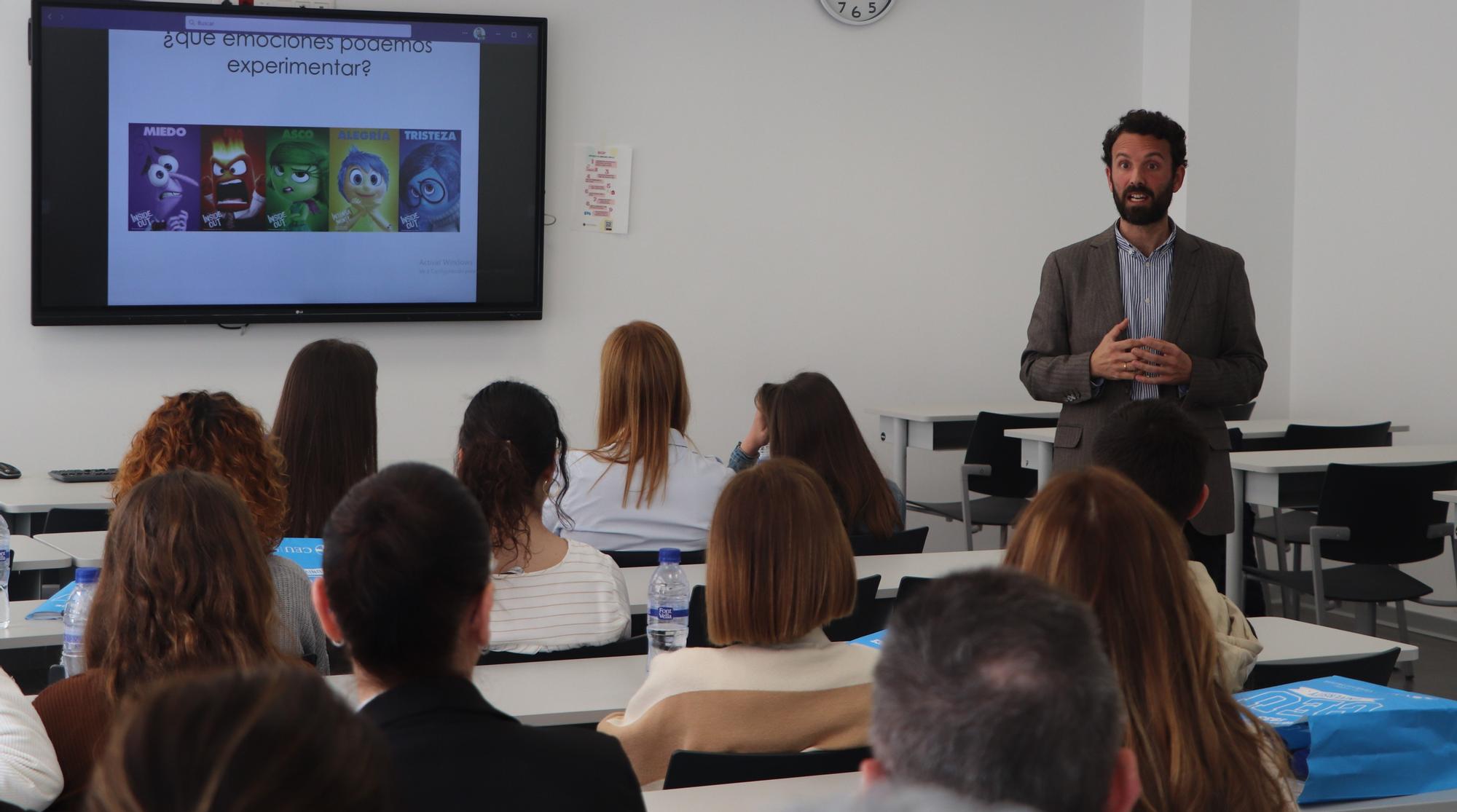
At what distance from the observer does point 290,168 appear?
5.43 meters

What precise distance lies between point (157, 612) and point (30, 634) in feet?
3.74

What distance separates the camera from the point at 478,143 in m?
5.63

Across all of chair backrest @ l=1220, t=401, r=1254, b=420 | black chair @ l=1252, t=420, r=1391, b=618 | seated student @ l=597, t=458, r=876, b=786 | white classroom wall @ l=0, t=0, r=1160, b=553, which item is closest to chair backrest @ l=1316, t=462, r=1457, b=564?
black chair @ l=1252, t=420, r=1391, b=618

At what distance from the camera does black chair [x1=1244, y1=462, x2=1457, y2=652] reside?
426cm

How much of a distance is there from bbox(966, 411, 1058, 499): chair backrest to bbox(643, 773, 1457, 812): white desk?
3.80 metres

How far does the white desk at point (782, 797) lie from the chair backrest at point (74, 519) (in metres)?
2.57

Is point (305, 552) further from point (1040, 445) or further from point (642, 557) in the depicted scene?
A: point (1040, 445)

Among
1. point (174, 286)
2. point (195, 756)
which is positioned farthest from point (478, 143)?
point (195, 756)

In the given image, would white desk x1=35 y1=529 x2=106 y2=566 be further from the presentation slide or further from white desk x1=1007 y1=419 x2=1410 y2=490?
white desk x1=1007 y1=419 x2=1410 y2=490

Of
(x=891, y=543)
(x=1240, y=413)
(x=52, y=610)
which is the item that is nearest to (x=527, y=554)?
→ (x=52, y=610)

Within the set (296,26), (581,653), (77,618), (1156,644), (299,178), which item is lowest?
(581,653)

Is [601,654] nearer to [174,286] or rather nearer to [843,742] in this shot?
[843,742]

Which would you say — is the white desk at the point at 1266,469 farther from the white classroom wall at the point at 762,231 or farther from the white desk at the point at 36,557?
the white desk at the point at 36,557

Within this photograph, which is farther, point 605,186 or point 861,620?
point 605,186
